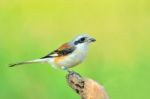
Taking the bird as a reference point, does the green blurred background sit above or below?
above

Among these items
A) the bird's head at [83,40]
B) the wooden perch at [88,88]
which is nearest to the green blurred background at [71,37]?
the bird's head at [83,40]

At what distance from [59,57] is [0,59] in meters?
0.73

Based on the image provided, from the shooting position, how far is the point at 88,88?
8.12 ft

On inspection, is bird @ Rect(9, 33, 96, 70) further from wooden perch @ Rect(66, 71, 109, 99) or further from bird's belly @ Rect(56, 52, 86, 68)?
wooden perch @ Rect(66, 71, 109, 99)

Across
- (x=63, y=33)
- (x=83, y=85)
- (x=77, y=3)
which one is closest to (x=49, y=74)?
(x=63, y=33)

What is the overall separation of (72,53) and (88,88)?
2.01 feet

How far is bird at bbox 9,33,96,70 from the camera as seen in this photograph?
300 cm

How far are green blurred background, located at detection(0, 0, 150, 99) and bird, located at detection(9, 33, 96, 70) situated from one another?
0.48 meters

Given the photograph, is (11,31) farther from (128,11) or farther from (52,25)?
(128,11)

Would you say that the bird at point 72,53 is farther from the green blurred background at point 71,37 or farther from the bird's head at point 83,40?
the green blurred background at point 71,37

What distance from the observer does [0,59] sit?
3.77m

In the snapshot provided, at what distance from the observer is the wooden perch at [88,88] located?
95.7 inches

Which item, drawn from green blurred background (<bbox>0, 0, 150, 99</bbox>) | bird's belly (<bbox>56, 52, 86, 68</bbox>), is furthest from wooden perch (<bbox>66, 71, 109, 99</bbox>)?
green blurred background (<bbox>0, 0, 150, 99</bbox>)

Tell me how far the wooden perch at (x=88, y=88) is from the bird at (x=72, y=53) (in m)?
0.40
